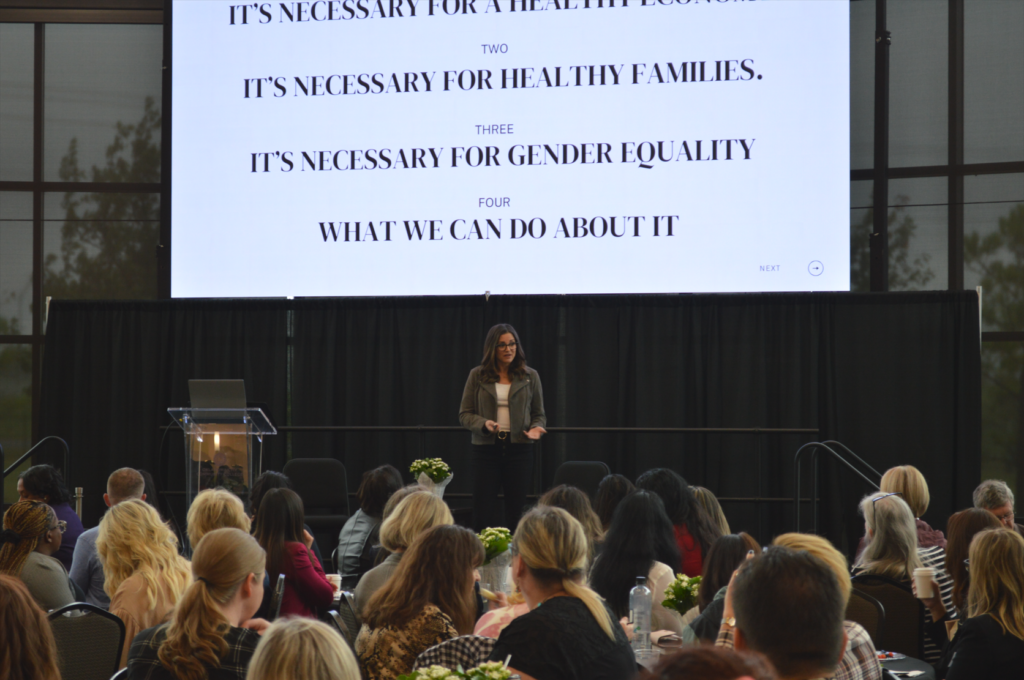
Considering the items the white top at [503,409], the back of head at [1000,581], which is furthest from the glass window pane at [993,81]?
the back of head at [1000,581]

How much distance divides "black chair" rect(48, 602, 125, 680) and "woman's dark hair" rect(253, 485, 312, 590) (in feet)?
2.55

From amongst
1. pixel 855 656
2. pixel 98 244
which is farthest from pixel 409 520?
pixel 98 244

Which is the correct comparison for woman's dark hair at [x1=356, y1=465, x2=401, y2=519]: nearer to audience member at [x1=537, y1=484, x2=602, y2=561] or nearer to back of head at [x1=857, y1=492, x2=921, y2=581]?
audience member at [x1=537, y1=484, x2=602, y2=561]

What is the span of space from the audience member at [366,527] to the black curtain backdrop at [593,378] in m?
2.30

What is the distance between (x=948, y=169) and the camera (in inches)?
295

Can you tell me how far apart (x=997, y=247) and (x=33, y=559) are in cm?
674

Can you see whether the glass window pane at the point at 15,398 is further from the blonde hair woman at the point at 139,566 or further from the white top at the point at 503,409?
the blonde hair woman at the point at 139,566

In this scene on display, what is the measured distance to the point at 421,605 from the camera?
2.59 m

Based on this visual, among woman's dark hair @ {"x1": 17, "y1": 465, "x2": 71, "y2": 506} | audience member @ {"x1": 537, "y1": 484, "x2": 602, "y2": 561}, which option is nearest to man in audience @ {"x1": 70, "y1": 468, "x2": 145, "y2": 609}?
woman's dark hair @ {"x1": 17, "y1": 465, "x2": 71, "y2": 506}

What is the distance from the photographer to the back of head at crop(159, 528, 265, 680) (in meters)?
2.21

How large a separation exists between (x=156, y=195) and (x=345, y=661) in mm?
7655

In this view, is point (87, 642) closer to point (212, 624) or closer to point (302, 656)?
point (212, 624)

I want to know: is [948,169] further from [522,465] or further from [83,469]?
[83,469]

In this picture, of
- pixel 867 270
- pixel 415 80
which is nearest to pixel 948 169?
pixel 867 270
